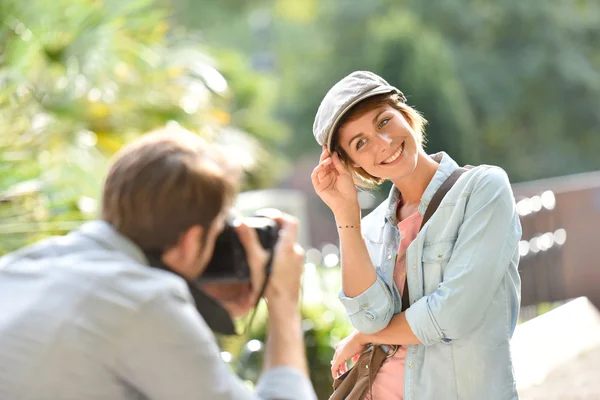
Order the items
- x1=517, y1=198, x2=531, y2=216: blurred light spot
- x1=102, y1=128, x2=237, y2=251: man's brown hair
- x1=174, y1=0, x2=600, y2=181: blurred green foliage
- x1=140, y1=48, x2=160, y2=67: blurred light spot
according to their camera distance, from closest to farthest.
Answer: x1=102, y1=128, x2=237, y2=251: man's brown hair → x1=517, y1=198, x2=531, y2=216: blurred light spot → x1=140, y1=48, x2=160, y2=67: blurred light spot → x1=174, y1=0, x2=600, y2=181: blurred green foliage

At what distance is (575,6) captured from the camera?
77.3ft

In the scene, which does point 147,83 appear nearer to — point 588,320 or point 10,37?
point 10,37

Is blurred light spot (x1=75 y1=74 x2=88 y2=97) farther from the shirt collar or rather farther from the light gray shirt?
the light gray shirt

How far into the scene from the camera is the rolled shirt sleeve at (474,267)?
6.69 ft

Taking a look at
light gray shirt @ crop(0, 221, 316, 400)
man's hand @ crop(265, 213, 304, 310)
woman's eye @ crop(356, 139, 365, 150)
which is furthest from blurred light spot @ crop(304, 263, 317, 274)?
light gray shirt @ crop(0, 221, 316, 400)

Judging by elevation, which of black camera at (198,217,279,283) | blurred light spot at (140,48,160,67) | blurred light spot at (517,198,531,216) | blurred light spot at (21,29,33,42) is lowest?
blurred light spot at (517,198,531,216)

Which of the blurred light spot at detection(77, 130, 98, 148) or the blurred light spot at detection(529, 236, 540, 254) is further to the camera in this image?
the blurred light spot at detection(529, 236, 540, 254)

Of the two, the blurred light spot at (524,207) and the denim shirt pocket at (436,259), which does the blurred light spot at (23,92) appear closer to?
the blurred light spot at (524,207)

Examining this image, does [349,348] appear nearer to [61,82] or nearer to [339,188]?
[339,188]

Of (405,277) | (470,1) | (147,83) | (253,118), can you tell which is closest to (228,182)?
(405,277)

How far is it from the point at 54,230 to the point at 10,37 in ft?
4.38

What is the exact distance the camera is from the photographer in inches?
59.5

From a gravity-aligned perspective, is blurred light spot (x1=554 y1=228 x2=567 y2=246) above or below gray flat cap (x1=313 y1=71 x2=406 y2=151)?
below

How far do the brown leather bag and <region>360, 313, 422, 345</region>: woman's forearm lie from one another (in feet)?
0.19
